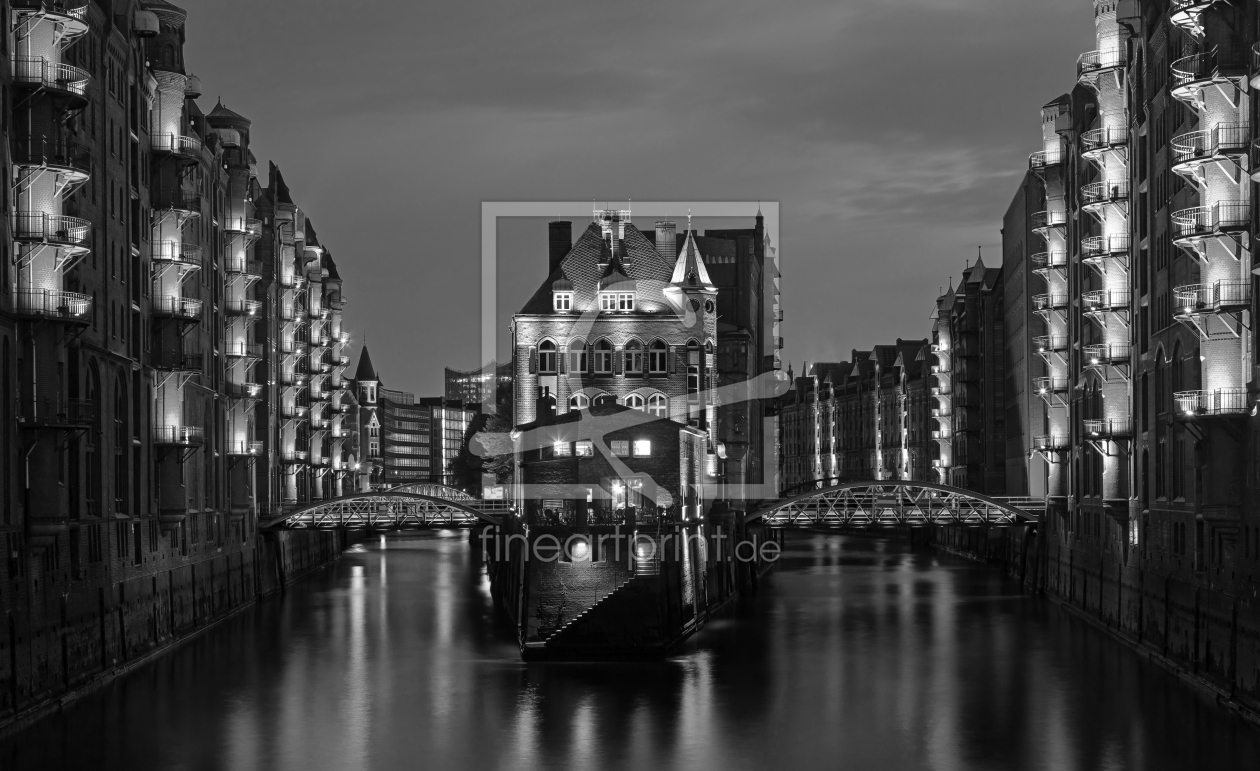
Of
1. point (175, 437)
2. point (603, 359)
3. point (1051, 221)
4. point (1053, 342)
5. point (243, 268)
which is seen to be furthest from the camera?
point (603, 359)

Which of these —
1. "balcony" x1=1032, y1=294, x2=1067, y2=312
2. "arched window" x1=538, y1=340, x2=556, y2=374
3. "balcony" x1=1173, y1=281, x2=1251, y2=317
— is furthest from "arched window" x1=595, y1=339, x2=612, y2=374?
"balcony" x1=1173, y1=281, x2=1251, y2=317

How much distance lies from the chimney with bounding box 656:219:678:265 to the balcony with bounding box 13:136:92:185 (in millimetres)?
48490

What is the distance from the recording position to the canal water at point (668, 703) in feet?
136

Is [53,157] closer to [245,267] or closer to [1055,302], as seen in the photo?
[245,267]

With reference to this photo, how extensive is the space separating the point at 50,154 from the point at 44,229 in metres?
2.16

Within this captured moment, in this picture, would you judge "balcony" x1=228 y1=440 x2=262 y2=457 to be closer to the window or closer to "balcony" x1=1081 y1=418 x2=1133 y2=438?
the window

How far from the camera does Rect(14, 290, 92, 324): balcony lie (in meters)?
42.5

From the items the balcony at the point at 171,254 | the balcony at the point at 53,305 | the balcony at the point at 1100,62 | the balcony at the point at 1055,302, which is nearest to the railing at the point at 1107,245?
the balcony at the point at 1100,62

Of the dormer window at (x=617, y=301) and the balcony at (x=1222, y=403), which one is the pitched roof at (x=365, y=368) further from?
the balcony at (x=1222, y=403)

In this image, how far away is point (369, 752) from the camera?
140 feet

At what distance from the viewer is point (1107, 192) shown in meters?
61.9

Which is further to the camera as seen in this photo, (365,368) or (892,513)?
(365,368)

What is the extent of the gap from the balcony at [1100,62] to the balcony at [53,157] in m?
36.1

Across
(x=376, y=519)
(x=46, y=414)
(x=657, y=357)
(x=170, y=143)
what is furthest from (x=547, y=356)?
(x=46, y=414)
